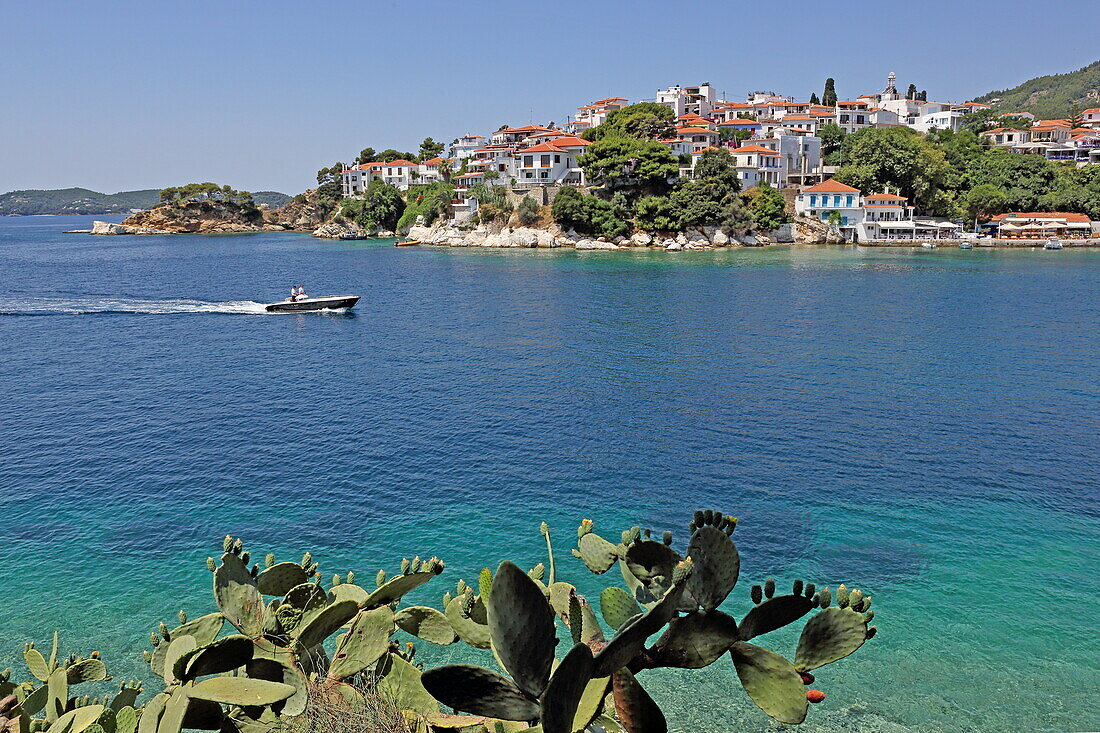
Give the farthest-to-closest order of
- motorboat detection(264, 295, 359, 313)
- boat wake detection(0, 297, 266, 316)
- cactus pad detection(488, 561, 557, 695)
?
boat wake detection(0, 297, 266, 316) → motorboat detection(264, 295, 359, 313) → cactus pad detection(488, 561, 557, 695)

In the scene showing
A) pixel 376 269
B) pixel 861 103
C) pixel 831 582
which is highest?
pixel 861 103

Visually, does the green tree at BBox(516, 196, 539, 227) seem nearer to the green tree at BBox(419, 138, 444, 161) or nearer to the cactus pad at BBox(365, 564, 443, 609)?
the green tree at BBox(419, 138, 444, 161)

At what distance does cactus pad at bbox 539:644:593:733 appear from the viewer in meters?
4.08

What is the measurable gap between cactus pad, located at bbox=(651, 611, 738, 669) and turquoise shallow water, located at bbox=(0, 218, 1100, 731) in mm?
6455

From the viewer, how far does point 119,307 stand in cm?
4916

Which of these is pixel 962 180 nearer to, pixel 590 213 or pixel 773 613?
pixel 590 213

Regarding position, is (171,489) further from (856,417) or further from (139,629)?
(856,417)

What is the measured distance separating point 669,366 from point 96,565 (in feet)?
71.6

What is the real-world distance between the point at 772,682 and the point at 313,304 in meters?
45.7

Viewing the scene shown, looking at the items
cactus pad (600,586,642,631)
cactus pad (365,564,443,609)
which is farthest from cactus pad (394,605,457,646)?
cactus pad (600,586,642,631)

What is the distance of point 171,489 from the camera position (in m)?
18.9

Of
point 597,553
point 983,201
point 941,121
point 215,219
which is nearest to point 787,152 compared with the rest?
point 983,201

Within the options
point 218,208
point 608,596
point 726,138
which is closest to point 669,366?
point 608,596

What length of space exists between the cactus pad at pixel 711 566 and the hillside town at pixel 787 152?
281 ft
